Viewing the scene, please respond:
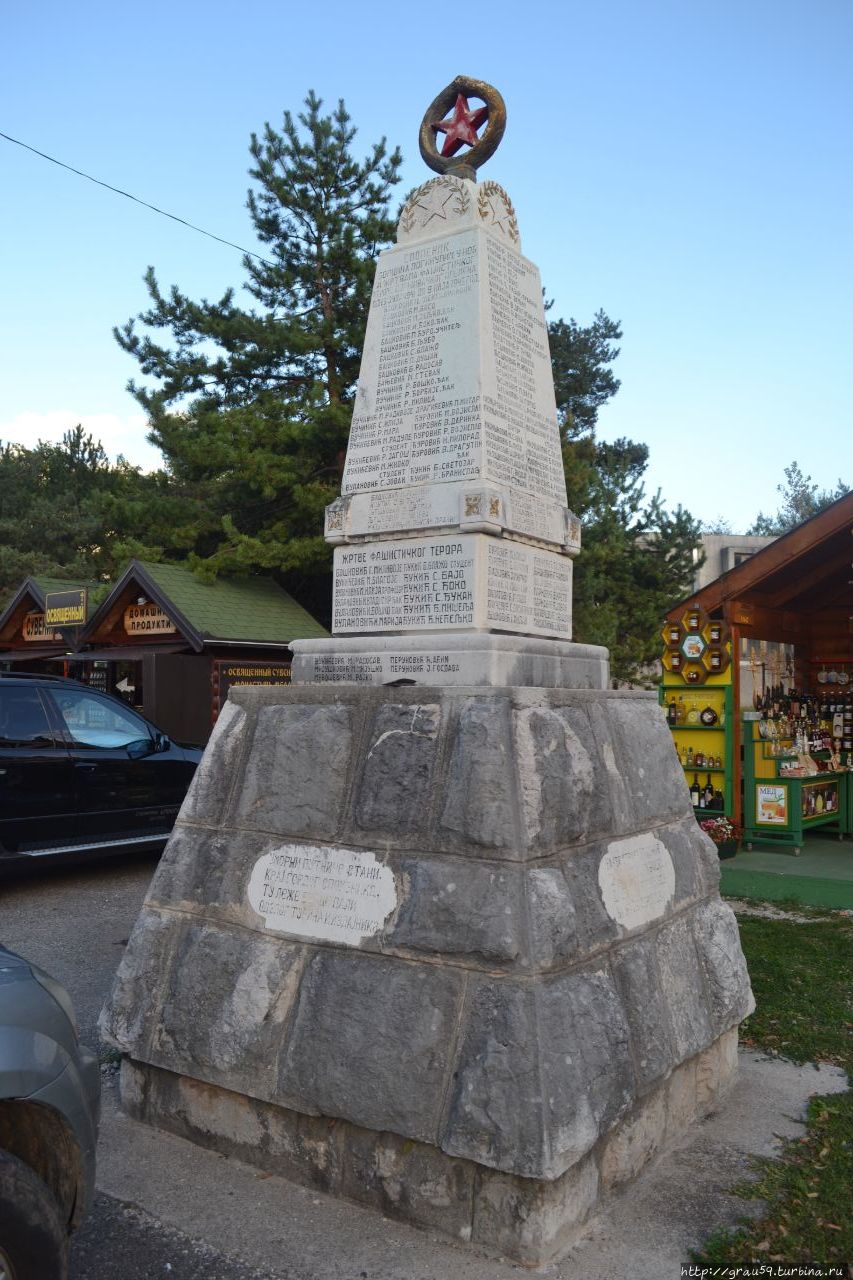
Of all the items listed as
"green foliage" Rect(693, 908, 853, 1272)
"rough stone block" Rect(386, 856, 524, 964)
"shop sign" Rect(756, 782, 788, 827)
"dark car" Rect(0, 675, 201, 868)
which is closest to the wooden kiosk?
"shop sign" Rect(756, 782, 788, 827)

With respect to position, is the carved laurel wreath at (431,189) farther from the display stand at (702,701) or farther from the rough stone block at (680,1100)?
the display stand at (702,701)

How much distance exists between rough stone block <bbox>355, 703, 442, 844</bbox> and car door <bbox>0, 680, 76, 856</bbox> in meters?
5.35

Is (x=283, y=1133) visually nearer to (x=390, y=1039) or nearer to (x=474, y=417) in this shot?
(x=390, y=1039)

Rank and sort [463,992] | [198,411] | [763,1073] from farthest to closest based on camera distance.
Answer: [198,411], [763,1073], [463,992]

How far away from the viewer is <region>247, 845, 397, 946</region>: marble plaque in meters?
3.19

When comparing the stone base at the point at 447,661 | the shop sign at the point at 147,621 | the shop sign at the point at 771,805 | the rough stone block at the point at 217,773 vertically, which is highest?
the shop sign at the point at 147,621

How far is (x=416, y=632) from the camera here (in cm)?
378

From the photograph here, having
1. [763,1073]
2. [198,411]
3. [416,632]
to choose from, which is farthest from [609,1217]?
[198,411]

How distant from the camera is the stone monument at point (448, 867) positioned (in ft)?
9.46

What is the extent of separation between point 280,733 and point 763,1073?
2.56 metres

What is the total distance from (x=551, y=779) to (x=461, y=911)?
20.4 inches

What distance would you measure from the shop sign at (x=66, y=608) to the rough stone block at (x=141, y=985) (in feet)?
41.9

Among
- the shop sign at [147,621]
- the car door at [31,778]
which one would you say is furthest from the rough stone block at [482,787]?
the shop sign at [147,621]

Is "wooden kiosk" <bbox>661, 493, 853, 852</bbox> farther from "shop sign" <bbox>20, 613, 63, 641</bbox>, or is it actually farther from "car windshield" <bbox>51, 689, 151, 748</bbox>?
"shop sign" <bbox>20, 613, 63, 641</bbox>
